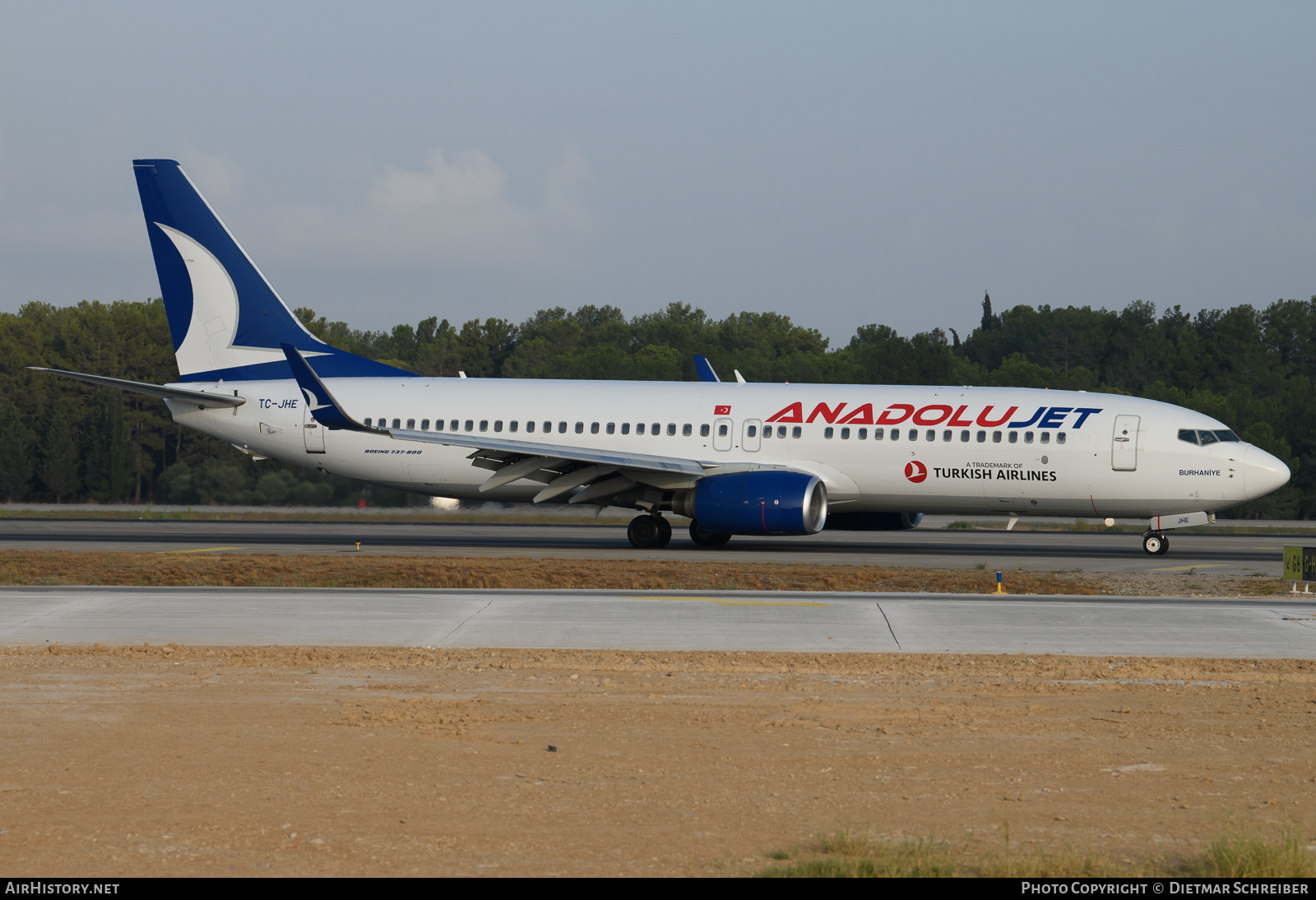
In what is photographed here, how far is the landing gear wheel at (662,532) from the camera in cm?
2612

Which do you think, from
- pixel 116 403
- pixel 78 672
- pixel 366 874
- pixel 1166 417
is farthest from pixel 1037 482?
pixel 116 403

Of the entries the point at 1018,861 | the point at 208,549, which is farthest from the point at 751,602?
the point at 208,549

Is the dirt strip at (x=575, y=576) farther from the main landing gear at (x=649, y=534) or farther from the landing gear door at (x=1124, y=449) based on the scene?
the main landing gear at (x=649, y=534)

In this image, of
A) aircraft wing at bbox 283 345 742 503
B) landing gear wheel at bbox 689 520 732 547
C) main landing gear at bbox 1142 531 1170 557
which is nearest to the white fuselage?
main landing gear at bbox 1142 531 1170 557

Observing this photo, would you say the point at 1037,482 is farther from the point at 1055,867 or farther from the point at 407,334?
the point at 407,334

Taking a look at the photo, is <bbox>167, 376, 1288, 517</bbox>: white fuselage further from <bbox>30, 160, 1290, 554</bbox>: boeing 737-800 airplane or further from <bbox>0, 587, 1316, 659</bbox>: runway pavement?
<bbox>0, 587, 1316, 659</bbox>: runway pavement

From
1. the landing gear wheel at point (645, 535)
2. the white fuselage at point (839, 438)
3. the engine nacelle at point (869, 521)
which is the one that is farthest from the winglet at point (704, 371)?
the landing gear wheel at point (645, 535)

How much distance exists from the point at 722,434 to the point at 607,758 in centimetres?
1848

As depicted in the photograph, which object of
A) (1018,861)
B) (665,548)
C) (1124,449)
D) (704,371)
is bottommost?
(1018,861)

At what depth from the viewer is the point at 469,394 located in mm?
27734

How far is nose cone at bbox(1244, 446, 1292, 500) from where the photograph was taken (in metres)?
24.1

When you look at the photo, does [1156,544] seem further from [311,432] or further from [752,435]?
[311,432]

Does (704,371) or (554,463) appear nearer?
→ (554,463)

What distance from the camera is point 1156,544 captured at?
2512 centimetres
